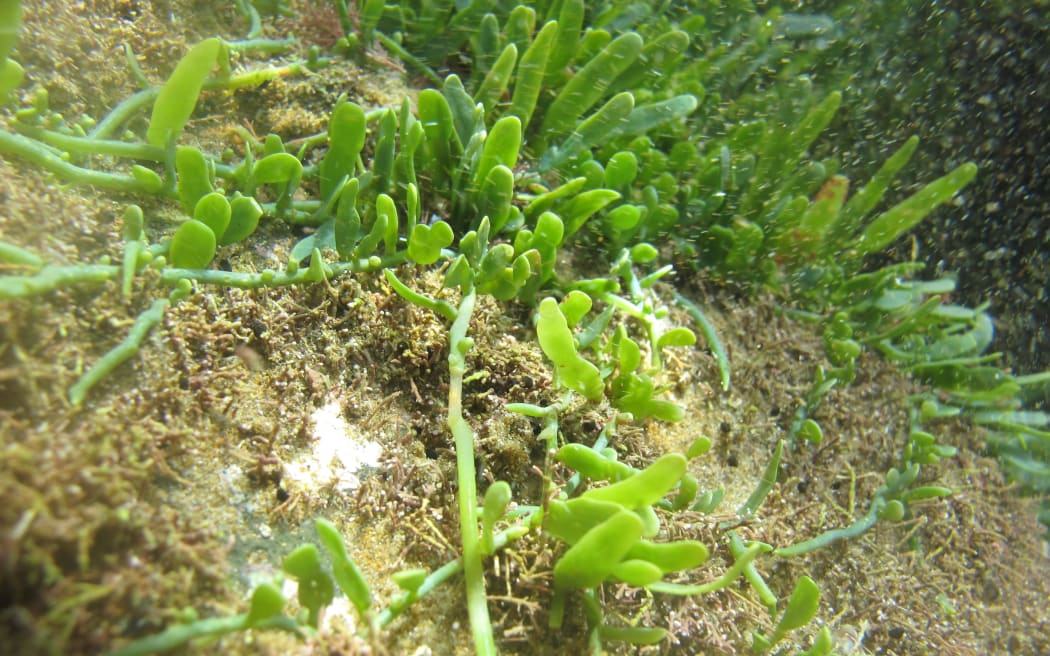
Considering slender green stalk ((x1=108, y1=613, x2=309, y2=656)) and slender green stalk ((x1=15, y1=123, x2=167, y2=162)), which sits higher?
slender green stalk ((x1=15, y1=123, x2=167, y2=162))

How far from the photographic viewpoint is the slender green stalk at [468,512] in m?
1.31

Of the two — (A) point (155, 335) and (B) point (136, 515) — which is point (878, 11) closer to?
(A) point (155, 335)

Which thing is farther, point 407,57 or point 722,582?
point 407,57

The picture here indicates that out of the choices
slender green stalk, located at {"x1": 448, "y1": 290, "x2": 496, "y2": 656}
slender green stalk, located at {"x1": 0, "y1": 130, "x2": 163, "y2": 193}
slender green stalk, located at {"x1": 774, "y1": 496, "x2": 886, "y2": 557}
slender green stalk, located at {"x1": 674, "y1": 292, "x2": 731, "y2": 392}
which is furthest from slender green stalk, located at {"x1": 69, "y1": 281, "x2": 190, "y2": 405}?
slender green stalk, located at {"x1": 774, "y1": 496, "x2": 886, "y2": 557}

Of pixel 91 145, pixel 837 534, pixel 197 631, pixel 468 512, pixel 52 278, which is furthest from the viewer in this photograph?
pixel 837 534

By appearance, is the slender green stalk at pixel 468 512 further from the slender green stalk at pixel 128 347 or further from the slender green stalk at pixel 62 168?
the slender green stalk at pixel 62 168

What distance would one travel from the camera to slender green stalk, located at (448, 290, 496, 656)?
1309 mm

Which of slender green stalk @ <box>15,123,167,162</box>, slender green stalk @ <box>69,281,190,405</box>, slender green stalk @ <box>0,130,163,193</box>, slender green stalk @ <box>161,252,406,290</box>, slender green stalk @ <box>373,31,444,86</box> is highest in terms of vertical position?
slender green stalk @ <box>373,31,444,86</box>

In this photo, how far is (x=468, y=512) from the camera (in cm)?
140

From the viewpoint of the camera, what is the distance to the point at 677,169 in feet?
8.52

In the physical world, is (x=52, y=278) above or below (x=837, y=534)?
above

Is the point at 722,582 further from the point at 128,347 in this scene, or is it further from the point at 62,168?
the point at 62,168

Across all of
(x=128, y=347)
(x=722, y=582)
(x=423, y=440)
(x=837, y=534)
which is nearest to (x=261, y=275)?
(x=128, y=347)

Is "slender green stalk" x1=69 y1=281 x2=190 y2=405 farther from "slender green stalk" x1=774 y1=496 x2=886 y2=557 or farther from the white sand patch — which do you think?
"slender green stalk" x1=774 y1=496 x2=886 y2=557
